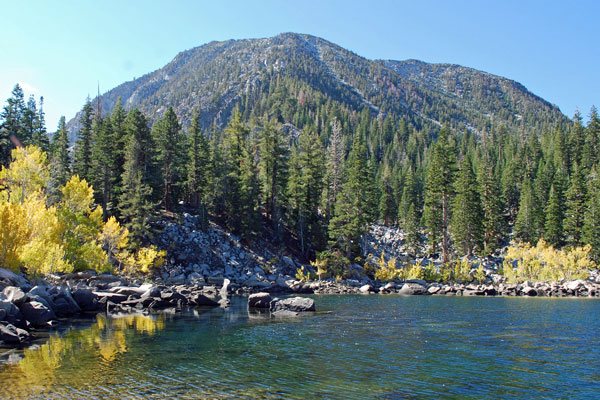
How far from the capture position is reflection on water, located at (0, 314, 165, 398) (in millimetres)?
13023

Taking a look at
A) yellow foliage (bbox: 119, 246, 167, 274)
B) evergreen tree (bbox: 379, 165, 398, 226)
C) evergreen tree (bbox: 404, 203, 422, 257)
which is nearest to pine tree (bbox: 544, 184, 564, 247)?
evergreen tree (bbox: 404, 203, 422, 257)

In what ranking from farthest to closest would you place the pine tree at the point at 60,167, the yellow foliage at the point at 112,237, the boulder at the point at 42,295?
the pine tree at the point at 60,167 → the yellow foliage at the point at 112,237 → the boulder at the point at 42,295

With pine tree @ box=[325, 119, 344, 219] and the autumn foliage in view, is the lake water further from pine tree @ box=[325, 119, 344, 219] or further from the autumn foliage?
pine tree @ box=[325, 119, 344, 219]

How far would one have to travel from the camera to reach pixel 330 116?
17462 cm

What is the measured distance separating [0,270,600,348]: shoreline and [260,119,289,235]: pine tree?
51.5 ft

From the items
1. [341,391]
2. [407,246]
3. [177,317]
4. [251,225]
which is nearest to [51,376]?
[341,391]

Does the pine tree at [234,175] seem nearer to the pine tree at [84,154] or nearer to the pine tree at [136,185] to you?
the pine tree at [136,185]

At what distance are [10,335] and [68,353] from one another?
3.82 m

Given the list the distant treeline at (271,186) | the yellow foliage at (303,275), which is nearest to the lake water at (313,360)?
the yellow foliage at (303,275)

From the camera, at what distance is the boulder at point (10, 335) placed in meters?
18.4

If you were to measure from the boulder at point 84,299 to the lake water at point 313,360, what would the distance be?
5342 mm

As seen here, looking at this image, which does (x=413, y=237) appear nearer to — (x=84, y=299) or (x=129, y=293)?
(x=129, y=293)

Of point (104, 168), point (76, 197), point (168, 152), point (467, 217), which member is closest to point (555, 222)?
point (467, 217)

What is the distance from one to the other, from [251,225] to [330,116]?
405ft
